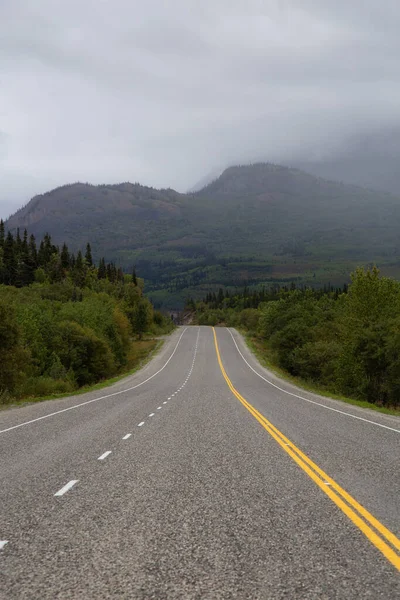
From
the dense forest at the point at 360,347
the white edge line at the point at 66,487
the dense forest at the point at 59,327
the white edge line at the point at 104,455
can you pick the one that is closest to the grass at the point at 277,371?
the dense forest at the point at 360,347

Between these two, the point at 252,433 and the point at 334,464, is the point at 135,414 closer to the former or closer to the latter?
the point at 252,433

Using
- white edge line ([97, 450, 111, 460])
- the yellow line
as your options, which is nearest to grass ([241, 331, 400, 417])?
the yellow line

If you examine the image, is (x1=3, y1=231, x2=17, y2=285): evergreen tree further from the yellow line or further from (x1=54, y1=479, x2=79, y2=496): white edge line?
(x1=54, y1=479, x2=79, y2=496): white edge line

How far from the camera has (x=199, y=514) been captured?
646 cm

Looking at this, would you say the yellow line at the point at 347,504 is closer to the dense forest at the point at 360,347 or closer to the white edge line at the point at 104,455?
the white edge line at the point at 104,455

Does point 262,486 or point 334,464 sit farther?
point 334,464

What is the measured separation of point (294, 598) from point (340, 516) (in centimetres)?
242

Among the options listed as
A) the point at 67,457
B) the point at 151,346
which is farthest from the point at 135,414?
the point at 151,346

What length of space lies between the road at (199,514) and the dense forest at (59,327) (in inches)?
631

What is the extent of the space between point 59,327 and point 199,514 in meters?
48.8

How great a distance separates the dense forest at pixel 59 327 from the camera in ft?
107

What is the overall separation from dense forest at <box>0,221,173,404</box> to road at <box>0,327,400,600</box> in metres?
16.0

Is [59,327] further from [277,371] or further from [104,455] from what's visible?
[104,455]

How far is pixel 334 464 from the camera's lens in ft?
31.7
